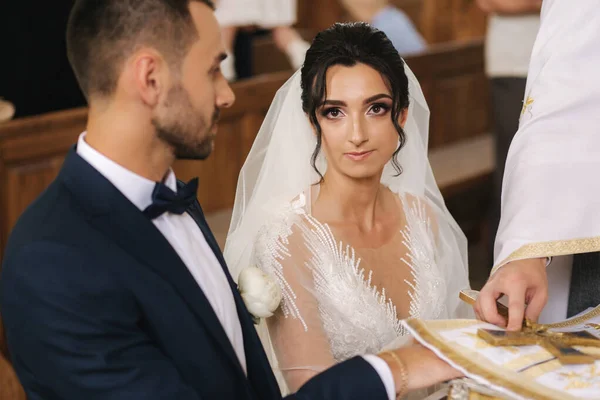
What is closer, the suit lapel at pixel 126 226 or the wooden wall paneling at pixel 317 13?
the suit lapel at pixel 126 226

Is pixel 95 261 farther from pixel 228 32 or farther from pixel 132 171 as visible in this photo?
pixel 228 32

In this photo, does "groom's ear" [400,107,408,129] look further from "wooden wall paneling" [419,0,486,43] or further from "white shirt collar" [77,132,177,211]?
Result: "wooden wall paneling" [419,0,486,43]

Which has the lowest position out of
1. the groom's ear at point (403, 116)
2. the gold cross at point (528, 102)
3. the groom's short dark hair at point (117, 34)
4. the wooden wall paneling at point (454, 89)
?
the wooden wall paneling at point (454, 89)

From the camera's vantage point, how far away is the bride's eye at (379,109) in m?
2.58

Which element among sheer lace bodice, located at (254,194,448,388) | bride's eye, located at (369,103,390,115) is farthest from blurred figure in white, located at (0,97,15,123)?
bride's eye, located at (369,103,390,115)

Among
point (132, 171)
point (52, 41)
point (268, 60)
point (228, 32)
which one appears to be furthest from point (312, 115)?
point (268, 60)

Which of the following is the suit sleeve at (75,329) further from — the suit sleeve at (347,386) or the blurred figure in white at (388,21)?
the blurred figure in white at (388,21)

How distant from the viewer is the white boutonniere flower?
85.7 inches

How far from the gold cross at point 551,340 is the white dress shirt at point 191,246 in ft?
0.83

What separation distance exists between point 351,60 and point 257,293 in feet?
2.58

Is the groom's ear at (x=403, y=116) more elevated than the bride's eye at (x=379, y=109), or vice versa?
the bride's eye at (x=379, y=109)

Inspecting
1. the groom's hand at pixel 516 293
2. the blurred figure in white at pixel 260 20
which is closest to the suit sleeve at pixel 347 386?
the groom's hand at pixel 516 293

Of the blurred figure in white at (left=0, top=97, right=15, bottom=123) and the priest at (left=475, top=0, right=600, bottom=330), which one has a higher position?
the priest at (left=475, top=0, right=600, bottom=330)

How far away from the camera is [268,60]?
8047mm
